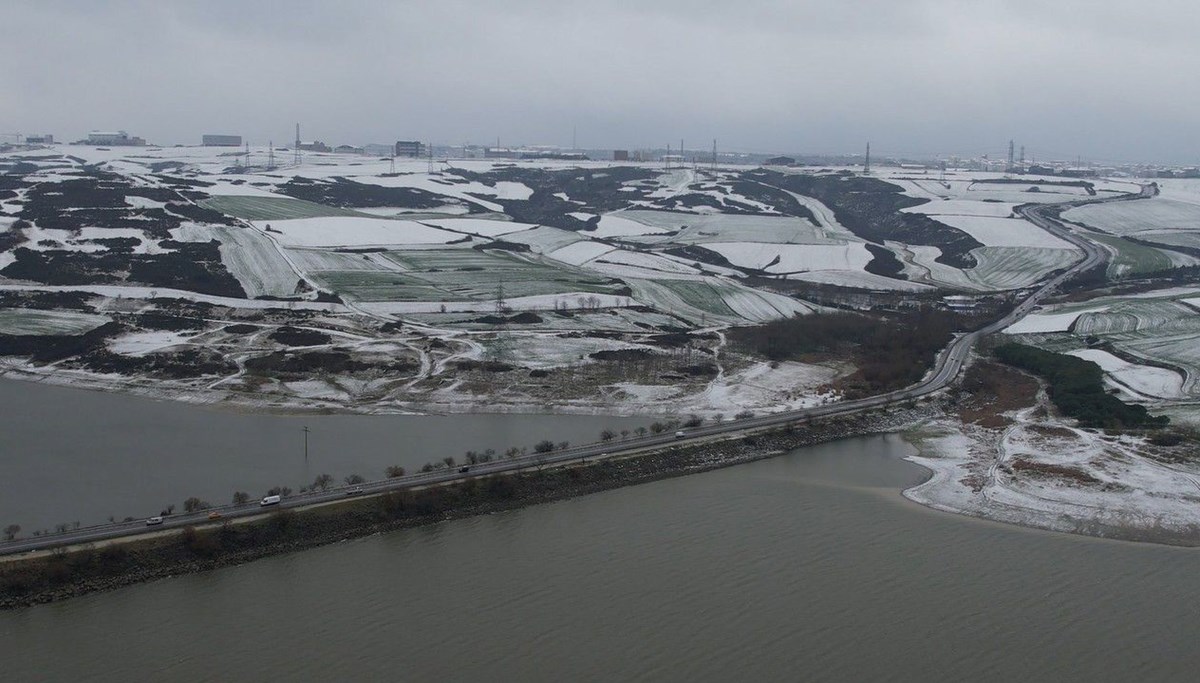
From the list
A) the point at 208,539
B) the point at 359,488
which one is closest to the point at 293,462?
the point at 359,488

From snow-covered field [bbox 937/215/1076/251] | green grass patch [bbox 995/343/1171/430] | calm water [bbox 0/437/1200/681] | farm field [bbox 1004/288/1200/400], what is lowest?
calm water [bbox 0/437/1200/681]

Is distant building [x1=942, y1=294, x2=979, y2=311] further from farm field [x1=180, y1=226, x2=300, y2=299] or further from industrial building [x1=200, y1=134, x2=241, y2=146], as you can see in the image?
industrial building [x1=200, y1=134, x2=241, y2=146]

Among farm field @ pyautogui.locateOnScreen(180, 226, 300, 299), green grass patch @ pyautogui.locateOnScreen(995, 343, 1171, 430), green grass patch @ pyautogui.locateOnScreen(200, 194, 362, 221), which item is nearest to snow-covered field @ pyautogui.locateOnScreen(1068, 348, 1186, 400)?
green grass patch @ pyautogui.locateOnScreen(995, 343, 1171, 430)

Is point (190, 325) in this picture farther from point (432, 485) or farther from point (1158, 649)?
point (1158, 649)

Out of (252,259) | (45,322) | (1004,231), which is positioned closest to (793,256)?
(1004,231)

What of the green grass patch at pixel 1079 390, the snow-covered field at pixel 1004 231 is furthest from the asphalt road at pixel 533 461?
the snow-covered field at pixel 1004 231
